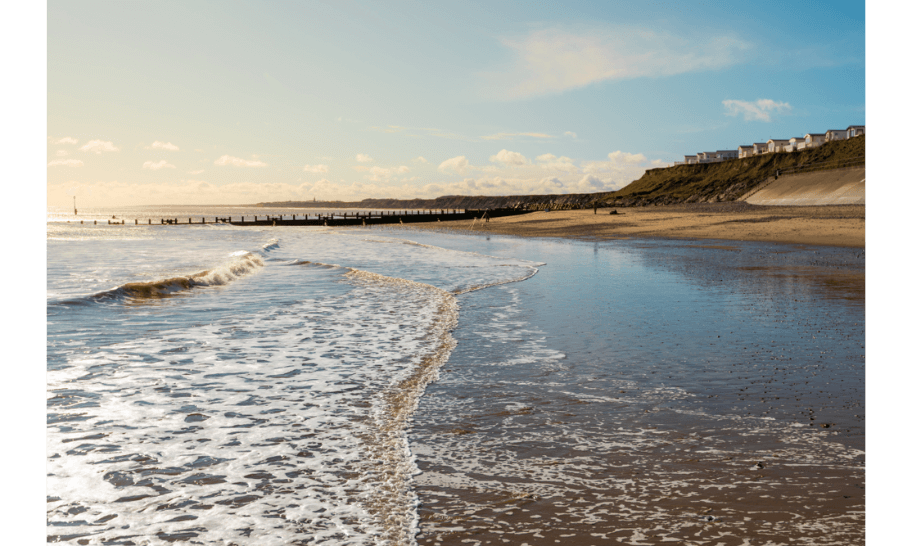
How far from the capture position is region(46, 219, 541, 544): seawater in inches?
161

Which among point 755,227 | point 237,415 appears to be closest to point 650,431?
point 237,415

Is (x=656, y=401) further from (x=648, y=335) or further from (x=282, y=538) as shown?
(x=282, y=538)

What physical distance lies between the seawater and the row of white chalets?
112 meters

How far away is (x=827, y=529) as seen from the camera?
3697 mm

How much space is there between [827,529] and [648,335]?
6174mm

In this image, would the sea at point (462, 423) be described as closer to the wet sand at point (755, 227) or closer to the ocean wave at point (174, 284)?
the ocean wave at point (174, 284)

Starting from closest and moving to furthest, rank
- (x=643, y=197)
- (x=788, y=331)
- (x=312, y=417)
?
(x=312, y=417), (x=788, y=331), (x=643, y=197)

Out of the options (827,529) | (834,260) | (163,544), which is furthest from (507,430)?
(834,260)

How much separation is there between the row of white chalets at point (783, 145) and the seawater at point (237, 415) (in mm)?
111648

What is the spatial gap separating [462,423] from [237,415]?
8.45 ft

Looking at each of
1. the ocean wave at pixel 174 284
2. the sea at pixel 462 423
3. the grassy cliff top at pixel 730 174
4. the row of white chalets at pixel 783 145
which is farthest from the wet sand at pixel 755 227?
the row of white chalets at pixel 783 145

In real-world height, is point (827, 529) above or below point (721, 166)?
below

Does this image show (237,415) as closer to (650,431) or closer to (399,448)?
(399,448)

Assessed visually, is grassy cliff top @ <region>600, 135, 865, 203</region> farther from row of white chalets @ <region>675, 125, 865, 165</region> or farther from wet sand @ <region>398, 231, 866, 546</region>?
wet sand @ <region>398, 231, 866, 546</region>
